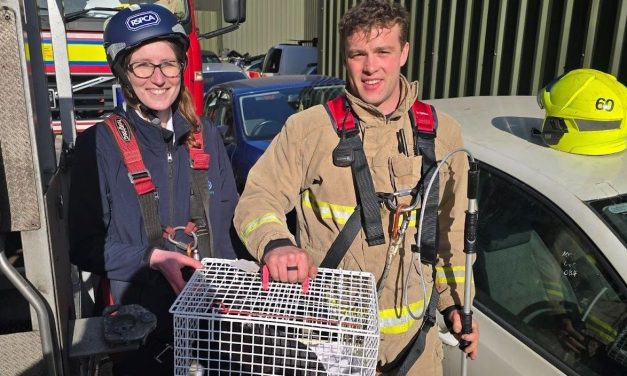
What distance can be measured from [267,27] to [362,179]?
2430 cm

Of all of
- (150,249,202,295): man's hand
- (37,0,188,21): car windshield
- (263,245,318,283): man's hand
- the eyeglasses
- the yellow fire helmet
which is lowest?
(150,249,202,295): man's hand

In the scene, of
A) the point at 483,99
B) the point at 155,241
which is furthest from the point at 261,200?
the point at 483,99

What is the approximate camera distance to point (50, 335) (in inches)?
54.0

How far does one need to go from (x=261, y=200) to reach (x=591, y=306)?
125 centimetres

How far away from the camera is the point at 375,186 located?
188cm

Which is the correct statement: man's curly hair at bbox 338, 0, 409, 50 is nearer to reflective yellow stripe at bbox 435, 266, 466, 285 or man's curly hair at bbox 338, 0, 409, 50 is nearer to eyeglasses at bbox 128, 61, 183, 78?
eyeglasses at bbox 128, 61, 183, 78

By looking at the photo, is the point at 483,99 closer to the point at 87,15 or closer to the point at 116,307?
the point at 116,307

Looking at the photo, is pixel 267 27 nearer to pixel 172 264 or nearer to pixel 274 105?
pixel 274 105

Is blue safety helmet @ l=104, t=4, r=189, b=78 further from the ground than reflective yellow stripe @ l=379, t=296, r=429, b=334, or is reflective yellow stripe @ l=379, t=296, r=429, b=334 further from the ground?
blue safety helmet @ l=104, t=4, r=189, b=78

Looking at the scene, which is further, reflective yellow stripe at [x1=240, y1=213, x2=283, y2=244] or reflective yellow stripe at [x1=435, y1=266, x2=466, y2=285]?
reflective yellow stripe at [x1=435, y1=266, x2=466, y2=285]

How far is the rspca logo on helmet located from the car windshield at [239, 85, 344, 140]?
360 centimetres

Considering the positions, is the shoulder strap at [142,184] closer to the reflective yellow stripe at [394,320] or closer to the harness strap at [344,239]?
the harness strap at [344,239]

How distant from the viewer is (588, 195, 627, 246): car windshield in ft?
6.08

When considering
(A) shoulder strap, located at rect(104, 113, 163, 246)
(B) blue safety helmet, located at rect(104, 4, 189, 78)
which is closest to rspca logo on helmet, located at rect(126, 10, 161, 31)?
(B) blue safety helmet, located at rect(104, 4, 189, 78)
